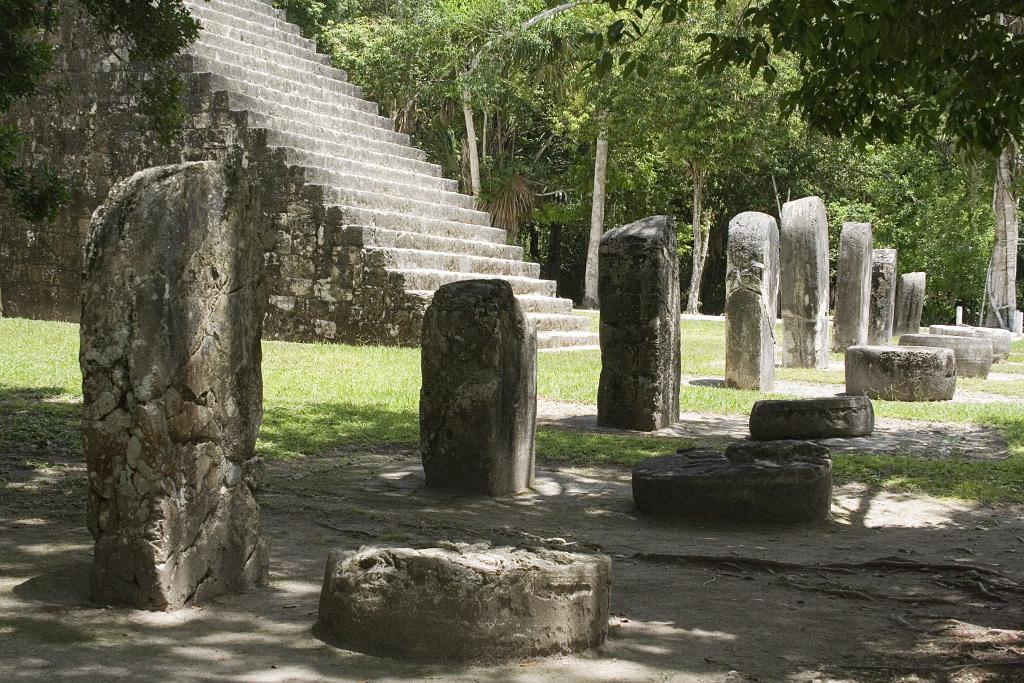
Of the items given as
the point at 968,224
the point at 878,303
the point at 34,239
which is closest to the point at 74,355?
the point at 34,239

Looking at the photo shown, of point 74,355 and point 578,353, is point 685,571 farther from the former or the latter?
point 578,353

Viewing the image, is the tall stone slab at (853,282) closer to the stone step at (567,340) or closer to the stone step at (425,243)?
the stone step at (567,340)

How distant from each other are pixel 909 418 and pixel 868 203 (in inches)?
1089

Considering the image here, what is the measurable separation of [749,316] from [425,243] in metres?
6.10

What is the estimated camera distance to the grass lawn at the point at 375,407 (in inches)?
360

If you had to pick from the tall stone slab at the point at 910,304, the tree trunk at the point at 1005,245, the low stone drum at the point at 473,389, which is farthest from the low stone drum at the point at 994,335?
the low stone drum at the point at 473,389

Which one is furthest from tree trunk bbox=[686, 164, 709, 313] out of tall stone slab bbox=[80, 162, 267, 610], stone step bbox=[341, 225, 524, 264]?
tall stone slab bbox=[80, 162, 267, 610]

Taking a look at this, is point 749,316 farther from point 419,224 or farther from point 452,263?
point 419,224

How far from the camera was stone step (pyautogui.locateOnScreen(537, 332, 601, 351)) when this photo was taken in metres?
18.4

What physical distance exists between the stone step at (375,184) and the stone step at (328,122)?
3.75 ft

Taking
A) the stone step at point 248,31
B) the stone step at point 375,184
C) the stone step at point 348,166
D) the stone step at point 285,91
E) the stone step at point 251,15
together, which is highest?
the stone step at point 251,15

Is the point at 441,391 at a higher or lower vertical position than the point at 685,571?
higher

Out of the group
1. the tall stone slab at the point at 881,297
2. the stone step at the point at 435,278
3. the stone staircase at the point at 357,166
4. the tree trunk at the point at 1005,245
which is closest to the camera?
the stone step at the point at 435,278

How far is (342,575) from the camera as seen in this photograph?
14.8 feet
